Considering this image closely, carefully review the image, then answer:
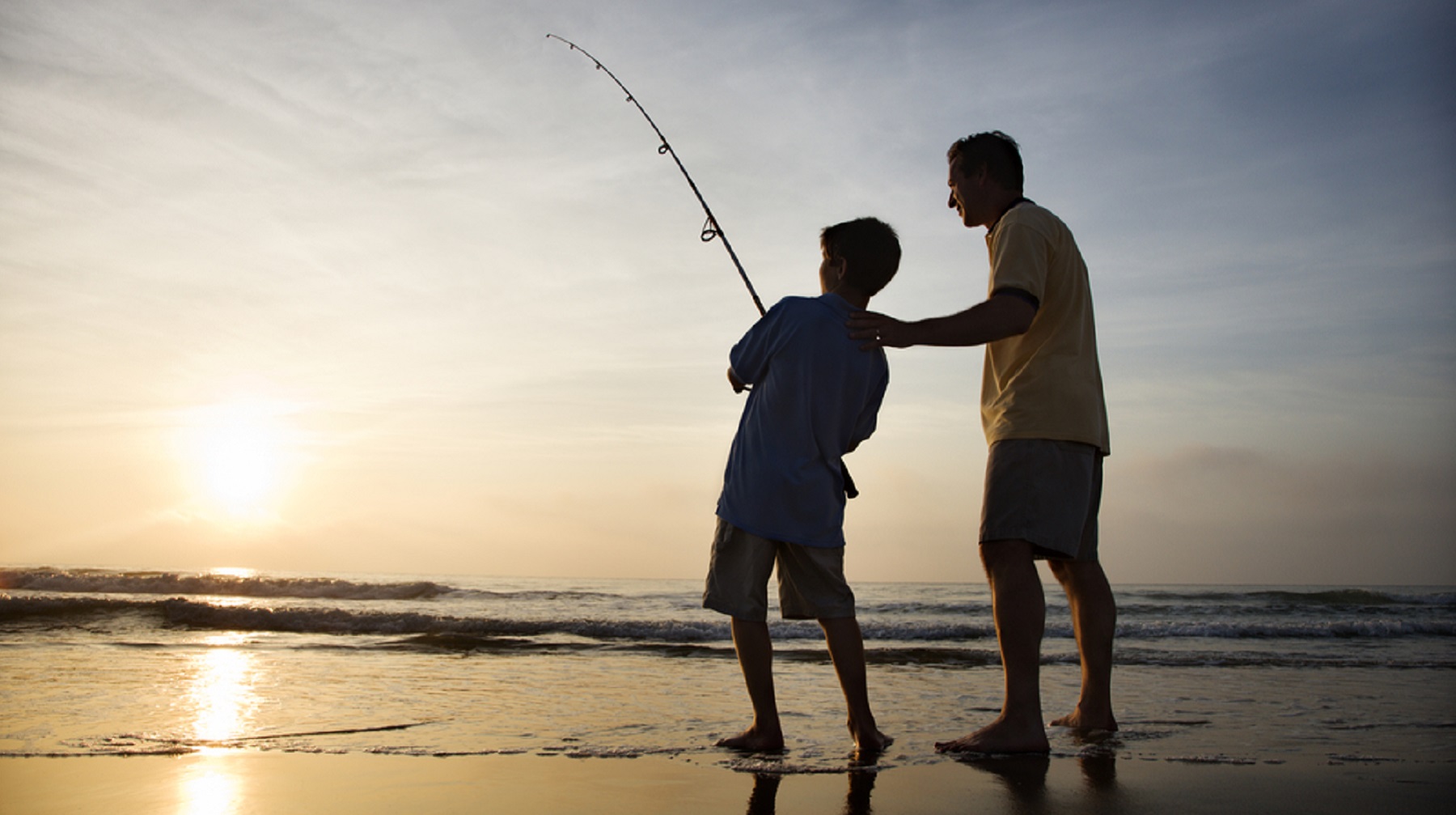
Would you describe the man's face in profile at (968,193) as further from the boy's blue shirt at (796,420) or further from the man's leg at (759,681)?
the man's leg at (759,681)

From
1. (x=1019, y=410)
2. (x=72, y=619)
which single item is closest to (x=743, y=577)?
(x=1019, y=410)

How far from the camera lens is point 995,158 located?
2.62 m

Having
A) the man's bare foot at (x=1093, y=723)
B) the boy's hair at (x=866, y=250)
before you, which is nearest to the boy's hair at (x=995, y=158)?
the boy's hair at (x=866, y=250)

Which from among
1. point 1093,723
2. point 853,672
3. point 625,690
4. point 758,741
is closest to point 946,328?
point 853,672

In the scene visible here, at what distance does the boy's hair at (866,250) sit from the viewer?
262 cm

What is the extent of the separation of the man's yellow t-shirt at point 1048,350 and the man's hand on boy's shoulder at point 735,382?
72 cm

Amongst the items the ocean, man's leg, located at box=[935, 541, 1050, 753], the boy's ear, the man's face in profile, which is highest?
the man's face in profile

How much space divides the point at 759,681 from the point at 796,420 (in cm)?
73

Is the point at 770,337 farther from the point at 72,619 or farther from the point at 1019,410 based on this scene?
the point at 72,619

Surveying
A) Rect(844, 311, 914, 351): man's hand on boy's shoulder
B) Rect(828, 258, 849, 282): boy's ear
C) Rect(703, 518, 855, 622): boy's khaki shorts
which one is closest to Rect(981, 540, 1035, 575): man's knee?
Rect(703, 518, 855, 622): boy's khaki shorts

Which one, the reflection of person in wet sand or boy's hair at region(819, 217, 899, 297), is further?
boy's hair at region(819, 217, 899, 297)

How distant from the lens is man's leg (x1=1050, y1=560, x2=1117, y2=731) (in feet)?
8.96

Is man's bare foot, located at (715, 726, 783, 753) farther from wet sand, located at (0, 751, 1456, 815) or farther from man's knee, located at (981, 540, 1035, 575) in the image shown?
man's knee, located at (981, 540, 1035, 575)

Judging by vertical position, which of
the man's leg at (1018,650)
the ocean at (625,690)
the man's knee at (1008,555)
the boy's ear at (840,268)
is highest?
the boy's ear at (840,268)
